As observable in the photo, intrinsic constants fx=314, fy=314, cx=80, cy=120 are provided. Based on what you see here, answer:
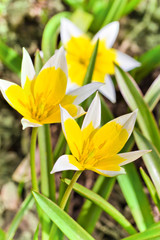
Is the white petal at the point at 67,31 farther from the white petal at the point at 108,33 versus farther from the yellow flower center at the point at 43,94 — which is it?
the yellow flower center at the point at 43,94

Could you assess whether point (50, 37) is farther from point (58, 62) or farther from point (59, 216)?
point (59, 216)

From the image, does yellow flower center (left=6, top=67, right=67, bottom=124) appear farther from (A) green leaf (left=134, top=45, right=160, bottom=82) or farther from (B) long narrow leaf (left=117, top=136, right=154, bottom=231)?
(A) green leaf (left=134, top=45, right=160, bottom=82)

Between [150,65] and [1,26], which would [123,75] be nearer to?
[150,65]

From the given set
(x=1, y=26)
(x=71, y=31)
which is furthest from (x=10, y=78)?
(x=71, y=31)

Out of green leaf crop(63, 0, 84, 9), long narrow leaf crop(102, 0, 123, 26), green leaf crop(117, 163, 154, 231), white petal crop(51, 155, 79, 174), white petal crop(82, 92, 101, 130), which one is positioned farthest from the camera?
green leaf crop(63, 0, 84, 9)

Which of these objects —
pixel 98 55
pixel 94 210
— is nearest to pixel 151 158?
pixel 94 210

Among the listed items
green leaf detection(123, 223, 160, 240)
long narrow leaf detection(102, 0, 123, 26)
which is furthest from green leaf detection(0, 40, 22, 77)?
green leaf detection(123, 223, 160, 240)
